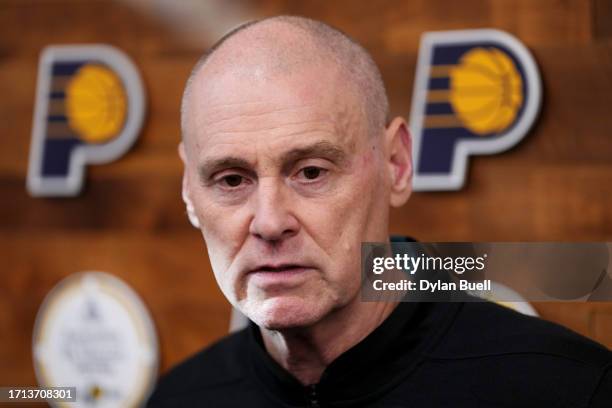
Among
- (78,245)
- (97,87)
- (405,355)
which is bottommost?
(405,355)

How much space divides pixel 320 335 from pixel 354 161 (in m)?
0.26

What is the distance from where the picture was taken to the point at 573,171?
5.25ft

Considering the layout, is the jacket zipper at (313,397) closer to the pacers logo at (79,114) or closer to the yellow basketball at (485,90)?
the yellow basketball at (485,90)

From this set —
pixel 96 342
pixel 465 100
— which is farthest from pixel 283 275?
pixel 96 342

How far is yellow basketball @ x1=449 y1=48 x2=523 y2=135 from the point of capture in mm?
1605

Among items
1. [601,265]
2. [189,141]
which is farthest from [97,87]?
[601,265]

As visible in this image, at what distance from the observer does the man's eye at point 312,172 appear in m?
1.14

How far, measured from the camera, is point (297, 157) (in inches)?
44.5

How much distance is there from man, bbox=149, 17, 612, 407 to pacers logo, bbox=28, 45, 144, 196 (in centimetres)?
68

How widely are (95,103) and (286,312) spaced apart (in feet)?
3.32

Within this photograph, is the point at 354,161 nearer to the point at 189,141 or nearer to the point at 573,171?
the point at 189,141

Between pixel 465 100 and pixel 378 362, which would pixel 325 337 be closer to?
pixel 378 362

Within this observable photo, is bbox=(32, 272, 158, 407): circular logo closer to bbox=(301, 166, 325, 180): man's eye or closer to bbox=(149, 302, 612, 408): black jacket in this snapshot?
bbox=(149, 302, 612, 408): black jacket

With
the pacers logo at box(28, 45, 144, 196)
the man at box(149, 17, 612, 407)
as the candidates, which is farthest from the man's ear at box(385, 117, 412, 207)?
the pacers logo at box(28, 45, 144, 196)
